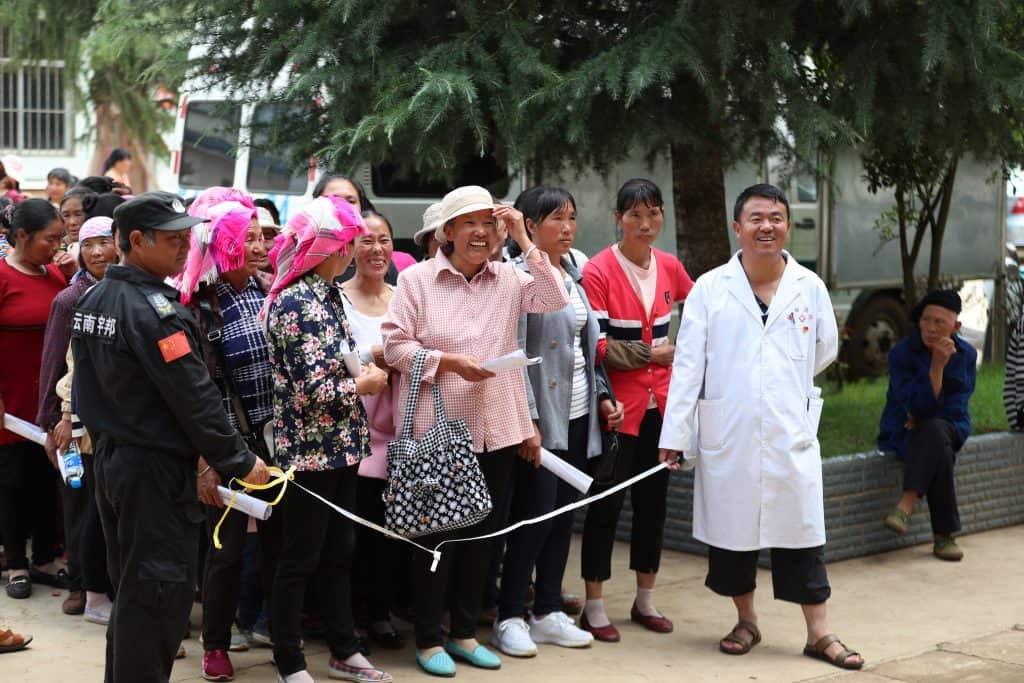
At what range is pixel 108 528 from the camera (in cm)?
459

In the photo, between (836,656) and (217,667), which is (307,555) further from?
(836,656)

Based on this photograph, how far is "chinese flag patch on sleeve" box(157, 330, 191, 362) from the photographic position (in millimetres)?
4250

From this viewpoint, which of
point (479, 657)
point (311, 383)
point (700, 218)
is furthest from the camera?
point (700, 218)

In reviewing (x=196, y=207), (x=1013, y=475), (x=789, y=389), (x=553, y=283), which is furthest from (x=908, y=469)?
(x=196, y=207)

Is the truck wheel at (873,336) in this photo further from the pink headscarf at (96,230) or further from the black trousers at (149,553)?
the black trousers at (149,553)

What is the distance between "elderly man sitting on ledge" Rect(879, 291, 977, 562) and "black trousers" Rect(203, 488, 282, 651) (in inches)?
142

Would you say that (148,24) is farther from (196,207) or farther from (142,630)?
(142,630)

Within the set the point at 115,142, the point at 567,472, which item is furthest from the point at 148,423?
the point at 115,142

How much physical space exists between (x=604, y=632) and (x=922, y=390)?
253cm

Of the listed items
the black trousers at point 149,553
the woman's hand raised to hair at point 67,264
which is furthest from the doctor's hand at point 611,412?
the woman's hand raised to hair at point 67,264

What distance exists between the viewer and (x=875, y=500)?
24.5 ft

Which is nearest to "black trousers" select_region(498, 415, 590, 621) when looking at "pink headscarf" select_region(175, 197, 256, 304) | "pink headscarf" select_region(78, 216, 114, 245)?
"pink headscarf" select_region(175, 197, 256, 304)

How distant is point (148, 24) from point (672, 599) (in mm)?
4156

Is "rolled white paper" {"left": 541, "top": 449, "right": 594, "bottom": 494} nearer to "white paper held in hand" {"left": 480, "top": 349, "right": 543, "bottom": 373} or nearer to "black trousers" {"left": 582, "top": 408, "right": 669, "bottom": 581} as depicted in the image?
"black trousers" {"left": 582, "top": 408, "right": 669, "bottom": 581}
